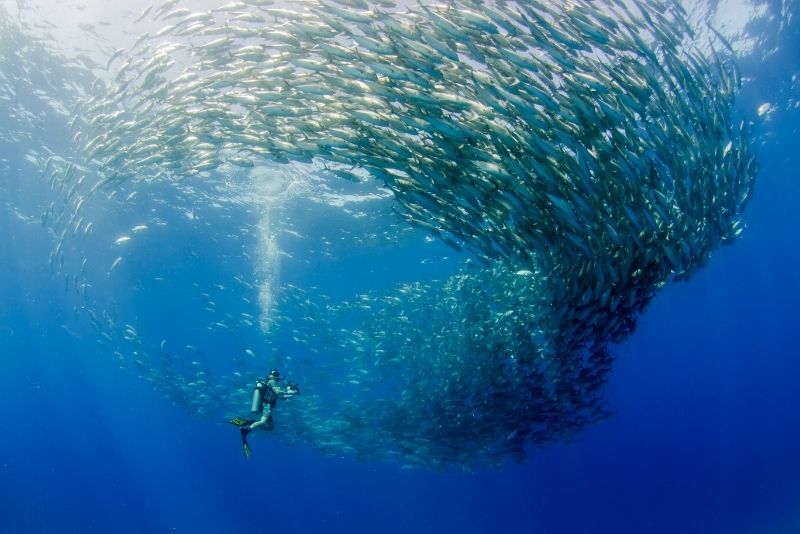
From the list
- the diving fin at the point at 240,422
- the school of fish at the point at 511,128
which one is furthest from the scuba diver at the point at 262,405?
the school of fish at the point at 511,128

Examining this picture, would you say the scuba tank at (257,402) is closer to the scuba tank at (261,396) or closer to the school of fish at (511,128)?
the scuba tank at (261,396)

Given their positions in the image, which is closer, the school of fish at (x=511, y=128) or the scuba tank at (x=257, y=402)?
the school of fish at (x=511, y=128)

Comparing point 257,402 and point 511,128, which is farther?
point 257,402

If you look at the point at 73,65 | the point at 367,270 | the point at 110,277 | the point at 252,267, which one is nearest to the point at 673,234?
the point at 73,65

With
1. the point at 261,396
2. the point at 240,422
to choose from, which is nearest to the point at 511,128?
the point at 261,396

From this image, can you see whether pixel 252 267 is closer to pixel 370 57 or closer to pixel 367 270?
pixel 367 270

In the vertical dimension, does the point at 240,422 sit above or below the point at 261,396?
below

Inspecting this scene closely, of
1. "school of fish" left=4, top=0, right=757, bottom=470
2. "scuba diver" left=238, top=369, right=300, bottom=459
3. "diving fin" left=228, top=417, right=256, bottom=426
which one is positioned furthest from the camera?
"scuba diver" left=238, top=369, right=300, bottom=459

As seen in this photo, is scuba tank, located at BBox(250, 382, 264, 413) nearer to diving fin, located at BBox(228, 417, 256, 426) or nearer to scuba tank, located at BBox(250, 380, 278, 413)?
scuba tank, located at BBox(250, 380, 278, 413)

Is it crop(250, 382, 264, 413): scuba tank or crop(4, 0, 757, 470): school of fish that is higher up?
crop(4, 0, 757, 470): school of fish

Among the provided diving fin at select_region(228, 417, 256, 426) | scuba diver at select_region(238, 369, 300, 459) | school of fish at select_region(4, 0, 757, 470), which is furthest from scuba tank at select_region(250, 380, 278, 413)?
school of fish at select_region(4, 0, 757, 470)

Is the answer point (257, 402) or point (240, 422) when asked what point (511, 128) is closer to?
point (257, 402)

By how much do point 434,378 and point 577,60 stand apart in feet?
45.8

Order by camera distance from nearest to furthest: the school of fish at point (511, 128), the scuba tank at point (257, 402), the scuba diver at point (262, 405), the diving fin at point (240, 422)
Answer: the school of fish at point (511, 128) → the diving fin at point (240, 422) → the scuba diver at point (262, 405) → the scuba tank at point (257, 402)
